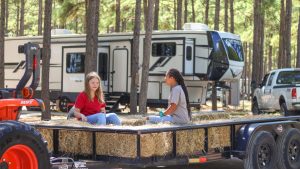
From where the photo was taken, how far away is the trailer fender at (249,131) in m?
8.15

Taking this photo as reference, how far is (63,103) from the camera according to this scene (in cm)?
2309

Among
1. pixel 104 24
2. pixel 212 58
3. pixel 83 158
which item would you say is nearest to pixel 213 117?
pixel 83 158

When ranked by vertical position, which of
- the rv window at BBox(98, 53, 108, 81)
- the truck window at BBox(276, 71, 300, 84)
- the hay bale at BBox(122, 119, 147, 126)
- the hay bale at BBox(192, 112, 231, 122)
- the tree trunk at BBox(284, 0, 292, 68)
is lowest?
the hay bale at BBox(122, 119, 147, 126)

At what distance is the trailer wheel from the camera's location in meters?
8.13

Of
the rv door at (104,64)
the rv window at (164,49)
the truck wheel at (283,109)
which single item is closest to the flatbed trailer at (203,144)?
the truck wheel at (283,109)

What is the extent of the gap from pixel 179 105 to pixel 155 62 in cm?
1258

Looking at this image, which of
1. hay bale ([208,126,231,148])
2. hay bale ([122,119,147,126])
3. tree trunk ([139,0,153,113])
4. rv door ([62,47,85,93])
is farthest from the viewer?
rv door ([62,47,85,93])

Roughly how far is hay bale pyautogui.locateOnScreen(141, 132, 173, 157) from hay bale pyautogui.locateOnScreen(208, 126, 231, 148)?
0.95 m

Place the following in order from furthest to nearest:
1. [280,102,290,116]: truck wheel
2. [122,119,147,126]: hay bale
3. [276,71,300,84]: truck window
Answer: [280,102,290,116]: truck wheel
[276,71,300,84]: truck window
[122,119,147,126]: hay bale

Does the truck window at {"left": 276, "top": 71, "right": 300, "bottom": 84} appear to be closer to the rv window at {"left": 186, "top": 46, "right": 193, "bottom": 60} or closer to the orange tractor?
the rv window at {"left": 186, "top": 46, "right": 193, "bottom": 60}

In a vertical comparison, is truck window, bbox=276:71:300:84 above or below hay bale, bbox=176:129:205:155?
above

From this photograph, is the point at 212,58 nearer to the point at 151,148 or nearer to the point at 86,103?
the point at 86,103

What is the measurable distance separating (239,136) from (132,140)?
238 cm

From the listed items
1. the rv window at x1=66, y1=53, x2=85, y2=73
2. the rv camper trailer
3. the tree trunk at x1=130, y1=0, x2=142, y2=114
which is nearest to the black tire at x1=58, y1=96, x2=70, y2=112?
the rv camper trailer
